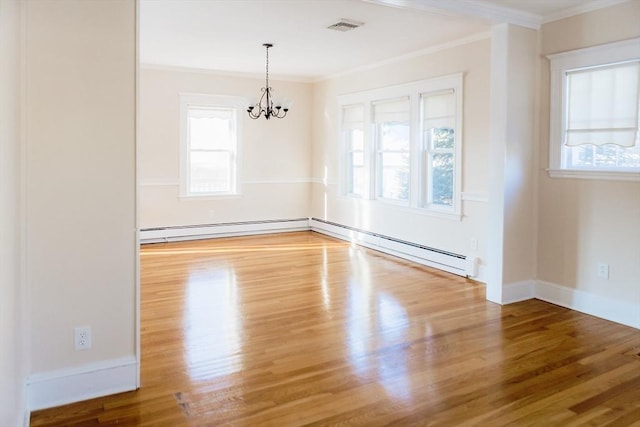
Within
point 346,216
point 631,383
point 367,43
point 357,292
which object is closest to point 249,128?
point 346,216

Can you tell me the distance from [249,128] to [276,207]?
1.37 metres

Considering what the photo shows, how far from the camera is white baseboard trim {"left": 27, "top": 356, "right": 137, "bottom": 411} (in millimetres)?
2598

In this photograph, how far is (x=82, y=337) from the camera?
2.71 metres

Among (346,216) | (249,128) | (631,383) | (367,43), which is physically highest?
(367,43)

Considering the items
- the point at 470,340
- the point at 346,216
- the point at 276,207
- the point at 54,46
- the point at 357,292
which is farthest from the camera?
the point at 276,207


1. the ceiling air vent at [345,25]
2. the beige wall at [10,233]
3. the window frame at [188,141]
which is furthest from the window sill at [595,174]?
the window frame at [188,141]

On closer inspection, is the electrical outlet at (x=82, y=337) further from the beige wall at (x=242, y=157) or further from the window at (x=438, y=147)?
the beige wall at (x=242, y=157)

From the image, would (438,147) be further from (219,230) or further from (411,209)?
(219,230)

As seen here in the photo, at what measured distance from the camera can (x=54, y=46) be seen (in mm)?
2539

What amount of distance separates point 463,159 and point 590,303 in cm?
196

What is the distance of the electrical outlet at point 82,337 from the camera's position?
2697 mm

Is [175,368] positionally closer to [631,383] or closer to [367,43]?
[631,383]

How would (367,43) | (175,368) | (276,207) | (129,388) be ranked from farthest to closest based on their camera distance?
(276,207)
(367,43)
(175,368)
(129,388)

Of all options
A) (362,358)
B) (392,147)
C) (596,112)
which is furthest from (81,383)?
(392,147)
